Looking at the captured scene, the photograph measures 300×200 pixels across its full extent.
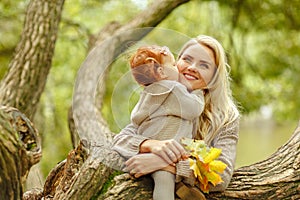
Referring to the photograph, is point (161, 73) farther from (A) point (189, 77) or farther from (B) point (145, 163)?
(B) point (145, 163)

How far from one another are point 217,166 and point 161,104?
268mm

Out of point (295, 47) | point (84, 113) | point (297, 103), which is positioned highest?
point (84, 113)

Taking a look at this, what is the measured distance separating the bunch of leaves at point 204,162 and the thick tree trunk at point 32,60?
6.82 ft

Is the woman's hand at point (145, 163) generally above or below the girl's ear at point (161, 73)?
below

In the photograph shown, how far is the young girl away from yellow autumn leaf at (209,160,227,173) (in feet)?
0.41

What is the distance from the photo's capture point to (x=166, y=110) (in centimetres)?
192

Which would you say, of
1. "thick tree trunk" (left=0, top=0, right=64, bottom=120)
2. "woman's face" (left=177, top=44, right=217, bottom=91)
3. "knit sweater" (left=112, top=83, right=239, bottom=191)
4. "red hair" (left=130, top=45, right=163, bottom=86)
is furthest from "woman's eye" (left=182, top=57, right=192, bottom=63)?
"thick tree trunk" (left=0, top=0, right=64, bottom=120)

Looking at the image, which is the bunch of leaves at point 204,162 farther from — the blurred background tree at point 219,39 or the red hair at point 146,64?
the blurred background tree at point 219,39

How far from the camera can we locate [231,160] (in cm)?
208

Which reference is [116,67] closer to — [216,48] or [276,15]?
[216,48]

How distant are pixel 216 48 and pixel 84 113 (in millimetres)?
658

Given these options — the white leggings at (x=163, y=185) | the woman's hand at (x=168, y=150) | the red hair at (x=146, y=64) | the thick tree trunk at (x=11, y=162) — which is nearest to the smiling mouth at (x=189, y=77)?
the red hair at (x=146, y=64)

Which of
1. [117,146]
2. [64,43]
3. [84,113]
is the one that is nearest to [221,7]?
[64,43]

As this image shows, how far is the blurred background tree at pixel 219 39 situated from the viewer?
5.64m
